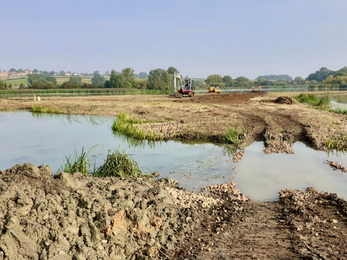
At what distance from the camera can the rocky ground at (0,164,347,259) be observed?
3730 millimetres

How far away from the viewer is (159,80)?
7188 centimetres

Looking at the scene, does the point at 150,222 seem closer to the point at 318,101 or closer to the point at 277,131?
the point at 277,131

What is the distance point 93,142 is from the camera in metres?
11.9

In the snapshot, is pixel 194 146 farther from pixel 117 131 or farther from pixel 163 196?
pixel 163 196

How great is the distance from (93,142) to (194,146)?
3.93m

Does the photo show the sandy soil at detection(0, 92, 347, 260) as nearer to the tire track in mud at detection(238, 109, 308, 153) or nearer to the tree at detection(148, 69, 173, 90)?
the tire track in mud at detection(238, 109, 308, 153)

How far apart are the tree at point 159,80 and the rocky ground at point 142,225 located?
61.7 meters

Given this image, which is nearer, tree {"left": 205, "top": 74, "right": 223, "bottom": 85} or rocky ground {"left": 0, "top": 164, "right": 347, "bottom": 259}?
rocky ground {"left": 0, "top": 164, "right": 347, "bottom": 259}

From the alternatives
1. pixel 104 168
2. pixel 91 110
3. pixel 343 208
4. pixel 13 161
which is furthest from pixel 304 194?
pixel 91 110

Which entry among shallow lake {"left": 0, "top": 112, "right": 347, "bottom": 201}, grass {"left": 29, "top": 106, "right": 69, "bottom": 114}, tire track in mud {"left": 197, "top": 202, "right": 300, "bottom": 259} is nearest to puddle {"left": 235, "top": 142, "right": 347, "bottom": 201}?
shallow lake {"left": 0, "top": 112, "right": 347, "bottom": 201}

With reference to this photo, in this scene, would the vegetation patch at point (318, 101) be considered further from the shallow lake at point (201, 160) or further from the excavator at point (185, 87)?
the shallow lake at point (201, 160)

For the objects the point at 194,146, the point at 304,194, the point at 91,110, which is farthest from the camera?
the point at 91,110

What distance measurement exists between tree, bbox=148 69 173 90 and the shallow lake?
53938 millimetres

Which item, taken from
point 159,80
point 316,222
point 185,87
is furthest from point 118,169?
point 159,80
